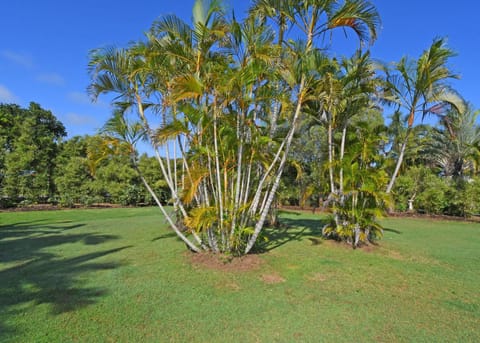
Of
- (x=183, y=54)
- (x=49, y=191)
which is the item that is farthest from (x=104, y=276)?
(x=49, y=191)

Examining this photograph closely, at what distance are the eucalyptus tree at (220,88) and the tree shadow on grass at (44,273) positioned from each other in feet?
6.40

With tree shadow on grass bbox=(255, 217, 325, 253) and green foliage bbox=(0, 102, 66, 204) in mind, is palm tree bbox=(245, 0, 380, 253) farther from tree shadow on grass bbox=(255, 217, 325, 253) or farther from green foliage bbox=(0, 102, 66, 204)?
green foliage bbox=(0, 102, 66, 204)

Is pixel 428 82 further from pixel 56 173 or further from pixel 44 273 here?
pixel 56 173

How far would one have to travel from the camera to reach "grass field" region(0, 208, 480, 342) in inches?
117

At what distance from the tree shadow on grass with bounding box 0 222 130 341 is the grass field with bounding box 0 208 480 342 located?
2 centimetres

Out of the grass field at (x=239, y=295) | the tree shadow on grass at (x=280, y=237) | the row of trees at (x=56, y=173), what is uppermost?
the row of trees at (x=56, y=173)

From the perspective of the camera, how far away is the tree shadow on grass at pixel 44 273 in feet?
11.8

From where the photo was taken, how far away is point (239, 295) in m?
3.95

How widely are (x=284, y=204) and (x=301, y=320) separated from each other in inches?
688

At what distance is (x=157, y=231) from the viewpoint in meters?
9.14

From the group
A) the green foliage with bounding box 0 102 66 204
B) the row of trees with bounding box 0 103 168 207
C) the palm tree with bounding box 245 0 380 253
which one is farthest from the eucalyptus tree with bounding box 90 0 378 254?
the green foliage with bounding box 0 102 66 204

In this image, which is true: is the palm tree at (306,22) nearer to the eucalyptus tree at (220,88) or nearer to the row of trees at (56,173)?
the eucalyptus tree at (220,88)

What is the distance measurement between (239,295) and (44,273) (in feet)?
11.2

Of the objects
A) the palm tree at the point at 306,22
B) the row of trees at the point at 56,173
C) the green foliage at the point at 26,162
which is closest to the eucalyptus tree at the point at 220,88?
the palm tree at the point at 306,22
